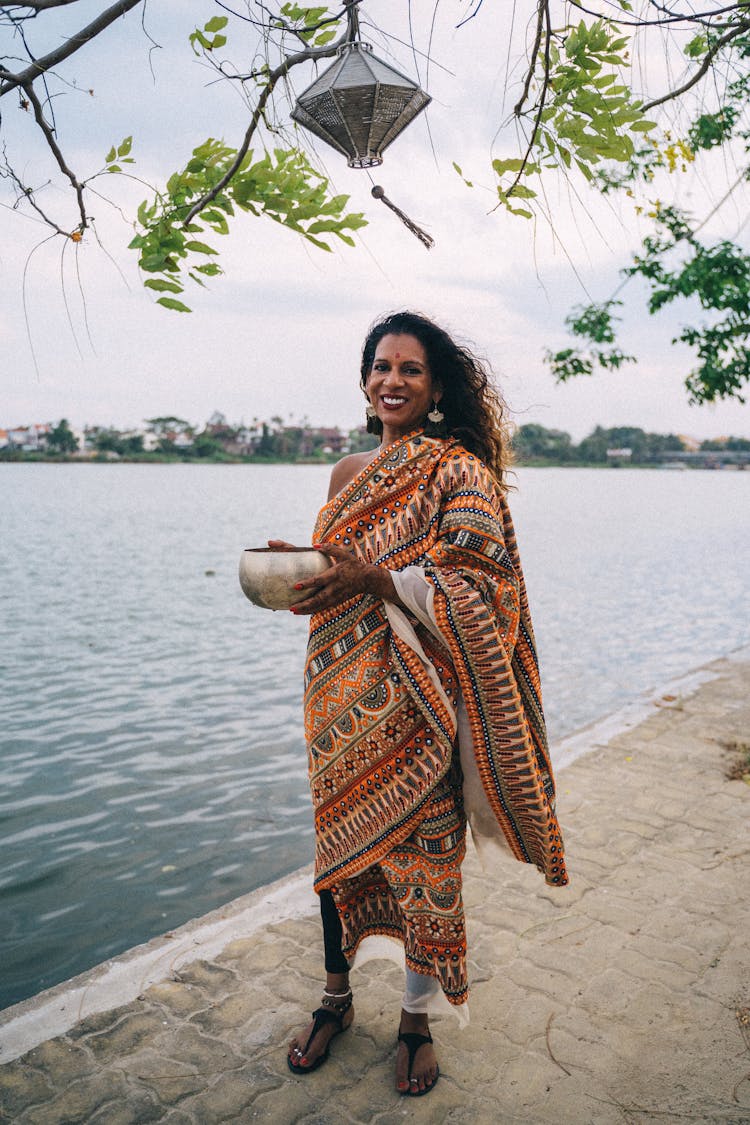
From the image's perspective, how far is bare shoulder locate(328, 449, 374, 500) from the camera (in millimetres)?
2771

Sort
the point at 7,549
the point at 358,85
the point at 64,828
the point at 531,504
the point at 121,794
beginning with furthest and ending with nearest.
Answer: the point at 531,504, the point at 7,549, the point at 121,794, the point at 64,828, the point at 358,85

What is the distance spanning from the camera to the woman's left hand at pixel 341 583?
7.58 feet

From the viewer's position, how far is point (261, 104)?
248 cm

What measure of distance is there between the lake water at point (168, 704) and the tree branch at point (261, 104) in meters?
3.67

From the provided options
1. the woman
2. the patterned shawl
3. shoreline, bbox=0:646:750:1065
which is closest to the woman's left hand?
the woman

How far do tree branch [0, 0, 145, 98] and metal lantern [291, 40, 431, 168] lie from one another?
518 mm

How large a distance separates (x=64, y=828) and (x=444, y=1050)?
12.8 ft

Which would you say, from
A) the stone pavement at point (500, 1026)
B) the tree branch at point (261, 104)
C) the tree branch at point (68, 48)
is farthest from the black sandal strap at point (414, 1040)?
the tree branch at point (68, 48)

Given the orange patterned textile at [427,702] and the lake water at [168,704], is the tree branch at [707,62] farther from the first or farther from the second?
the lake water at [168,704]

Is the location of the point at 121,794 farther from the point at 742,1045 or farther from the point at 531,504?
the point at 531,504

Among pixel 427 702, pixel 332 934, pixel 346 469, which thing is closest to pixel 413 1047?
pixel 332 934

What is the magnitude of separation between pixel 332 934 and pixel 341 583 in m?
1.17

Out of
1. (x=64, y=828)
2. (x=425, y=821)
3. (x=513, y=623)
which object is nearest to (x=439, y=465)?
(x=513, y=623)

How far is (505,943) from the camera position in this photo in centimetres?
338
